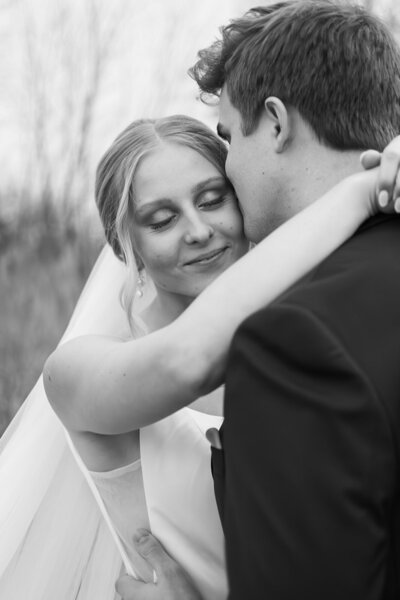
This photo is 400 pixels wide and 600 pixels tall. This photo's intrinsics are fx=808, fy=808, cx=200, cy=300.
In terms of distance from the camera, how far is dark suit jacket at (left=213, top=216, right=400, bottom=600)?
133 cm

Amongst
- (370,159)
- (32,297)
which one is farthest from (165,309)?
(32,297)

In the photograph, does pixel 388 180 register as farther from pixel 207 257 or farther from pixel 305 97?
pixel 207 257

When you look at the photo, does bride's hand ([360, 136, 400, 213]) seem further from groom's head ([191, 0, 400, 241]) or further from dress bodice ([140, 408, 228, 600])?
dress bodice ([140, 408, 228, 600])

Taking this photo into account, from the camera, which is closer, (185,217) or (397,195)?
(397,195)

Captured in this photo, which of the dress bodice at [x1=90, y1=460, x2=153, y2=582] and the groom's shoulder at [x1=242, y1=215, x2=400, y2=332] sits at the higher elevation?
the groom's shoulder at [x1=242, y1=215, x2=400, y2=332]

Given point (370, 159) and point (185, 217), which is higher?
point (370, 159)

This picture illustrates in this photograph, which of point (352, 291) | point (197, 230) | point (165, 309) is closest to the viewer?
point (352, 291)

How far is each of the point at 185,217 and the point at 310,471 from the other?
4.71ft

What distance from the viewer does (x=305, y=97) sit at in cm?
213

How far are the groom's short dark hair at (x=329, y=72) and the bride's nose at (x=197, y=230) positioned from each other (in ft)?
1.50

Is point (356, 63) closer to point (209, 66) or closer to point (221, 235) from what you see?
point (209, 66)

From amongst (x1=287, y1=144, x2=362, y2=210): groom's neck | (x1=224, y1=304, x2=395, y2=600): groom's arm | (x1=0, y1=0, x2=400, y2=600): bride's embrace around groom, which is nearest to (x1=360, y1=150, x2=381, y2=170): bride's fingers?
(x1=0, y1=0, x2=400, y2=600): bride's embrace around groom

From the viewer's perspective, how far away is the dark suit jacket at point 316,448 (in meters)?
1.33

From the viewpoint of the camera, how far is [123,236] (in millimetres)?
2787
